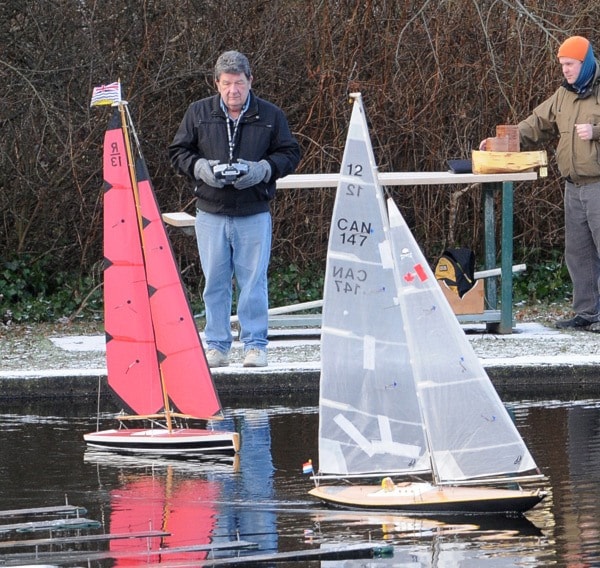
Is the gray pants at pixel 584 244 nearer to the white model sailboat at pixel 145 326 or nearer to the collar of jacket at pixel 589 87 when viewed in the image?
the collar of jacket at pixel 589 87

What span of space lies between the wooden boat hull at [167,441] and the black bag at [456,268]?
13.5 feet

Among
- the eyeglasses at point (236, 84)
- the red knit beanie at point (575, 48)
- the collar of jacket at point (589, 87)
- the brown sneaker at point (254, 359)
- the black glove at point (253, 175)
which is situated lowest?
the brown sneaker at point (254, 359)

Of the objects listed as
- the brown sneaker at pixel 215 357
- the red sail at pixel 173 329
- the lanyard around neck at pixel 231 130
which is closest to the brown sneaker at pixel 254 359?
the brown sneaker at pixel 215 357

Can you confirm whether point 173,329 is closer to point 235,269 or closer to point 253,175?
point 253,175

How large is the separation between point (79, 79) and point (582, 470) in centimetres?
797

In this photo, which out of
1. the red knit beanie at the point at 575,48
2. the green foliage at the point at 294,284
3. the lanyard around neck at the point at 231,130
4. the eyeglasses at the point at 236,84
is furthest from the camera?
the green foliage at the point at 294,284

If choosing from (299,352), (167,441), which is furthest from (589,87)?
(167,441)

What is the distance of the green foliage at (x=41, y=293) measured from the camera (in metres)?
13.9

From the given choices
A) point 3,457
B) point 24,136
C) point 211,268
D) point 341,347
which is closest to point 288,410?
point 211,268

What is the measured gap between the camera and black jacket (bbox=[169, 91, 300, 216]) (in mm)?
9797

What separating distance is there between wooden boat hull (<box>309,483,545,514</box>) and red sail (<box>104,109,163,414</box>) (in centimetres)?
198

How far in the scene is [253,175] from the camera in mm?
9648

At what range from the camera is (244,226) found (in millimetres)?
9922

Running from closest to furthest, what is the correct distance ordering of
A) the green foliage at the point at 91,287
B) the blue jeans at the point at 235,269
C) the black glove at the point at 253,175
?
the black glove at the point at 253,175 < the blue jeans at the point at 235,269 < the green foliage at the point at 91,287
